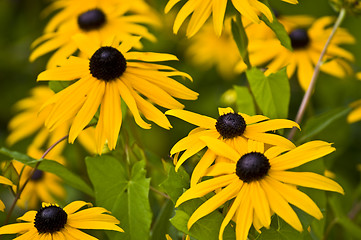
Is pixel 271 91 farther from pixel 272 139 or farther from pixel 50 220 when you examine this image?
pixel 50 220

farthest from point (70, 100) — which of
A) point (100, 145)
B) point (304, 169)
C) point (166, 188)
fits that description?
point (304, 169)

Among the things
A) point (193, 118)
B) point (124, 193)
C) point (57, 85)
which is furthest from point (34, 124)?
point (193, 118)

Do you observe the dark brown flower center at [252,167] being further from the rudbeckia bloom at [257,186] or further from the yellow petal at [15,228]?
the yellow petal at [15,228]

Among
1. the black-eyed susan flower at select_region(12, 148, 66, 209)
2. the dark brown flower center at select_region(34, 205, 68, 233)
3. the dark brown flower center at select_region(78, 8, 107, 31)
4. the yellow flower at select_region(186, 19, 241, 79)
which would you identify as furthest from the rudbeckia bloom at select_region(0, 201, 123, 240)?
the yellow flower at select_region(186, 19, 241, 79)

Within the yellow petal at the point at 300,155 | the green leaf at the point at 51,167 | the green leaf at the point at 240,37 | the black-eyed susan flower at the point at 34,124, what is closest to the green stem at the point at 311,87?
the green leaf at the point at 240,37

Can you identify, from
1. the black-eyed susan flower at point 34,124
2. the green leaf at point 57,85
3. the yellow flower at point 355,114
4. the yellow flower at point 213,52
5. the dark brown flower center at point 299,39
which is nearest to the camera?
the green leaf at point 57,85
